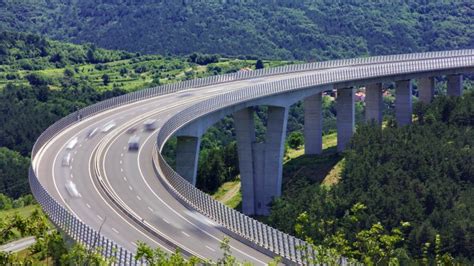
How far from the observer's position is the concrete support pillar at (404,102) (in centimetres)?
12125

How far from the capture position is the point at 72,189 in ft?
235

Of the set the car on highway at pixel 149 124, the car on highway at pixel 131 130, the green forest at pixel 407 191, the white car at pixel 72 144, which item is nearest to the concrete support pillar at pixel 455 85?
the green forest at pixel 407 191

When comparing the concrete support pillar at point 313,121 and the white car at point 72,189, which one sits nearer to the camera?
the white car at point 72,189

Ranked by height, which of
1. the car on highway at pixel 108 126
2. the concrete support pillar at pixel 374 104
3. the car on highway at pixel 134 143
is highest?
the car on highway at pixel 108 126

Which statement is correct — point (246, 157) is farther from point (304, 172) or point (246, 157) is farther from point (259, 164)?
point (304, 172)

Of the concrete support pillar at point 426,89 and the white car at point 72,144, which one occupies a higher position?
the white car at point 72,144

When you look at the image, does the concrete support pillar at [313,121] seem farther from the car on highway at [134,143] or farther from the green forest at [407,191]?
the car on highway at [134,143]

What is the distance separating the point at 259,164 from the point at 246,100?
34.8 ft

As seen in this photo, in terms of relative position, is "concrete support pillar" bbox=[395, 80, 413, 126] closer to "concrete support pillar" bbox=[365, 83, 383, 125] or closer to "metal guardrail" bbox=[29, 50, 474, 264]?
"concrete support pillar" bbox=[365, 83, 383, 125]

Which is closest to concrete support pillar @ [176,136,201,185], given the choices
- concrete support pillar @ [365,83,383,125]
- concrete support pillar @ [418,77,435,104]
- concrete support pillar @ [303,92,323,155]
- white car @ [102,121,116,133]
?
white car @ [102,121,116,133]

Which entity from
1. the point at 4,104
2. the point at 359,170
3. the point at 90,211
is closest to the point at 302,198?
the point at 359,170

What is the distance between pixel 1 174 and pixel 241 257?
79487 millimetres

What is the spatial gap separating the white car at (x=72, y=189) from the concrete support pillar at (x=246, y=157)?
33820mm

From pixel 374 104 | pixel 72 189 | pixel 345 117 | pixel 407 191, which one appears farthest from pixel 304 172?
pixel 72 189
